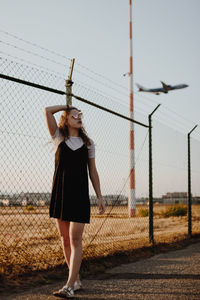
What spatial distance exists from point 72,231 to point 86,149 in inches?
30.0

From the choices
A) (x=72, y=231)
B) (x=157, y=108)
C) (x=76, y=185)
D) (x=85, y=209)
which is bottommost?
(x=72, y=231)

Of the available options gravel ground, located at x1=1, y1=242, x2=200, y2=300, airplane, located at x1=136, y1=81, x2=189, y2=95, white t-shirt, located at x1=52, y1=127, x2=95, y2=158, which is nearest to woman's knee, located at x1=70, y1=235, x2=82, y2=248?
gravel ground, located at x1=1, y1=242, x2=200, y2=300

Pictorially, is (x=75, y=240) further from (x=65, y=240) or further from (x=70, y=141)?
(x=70, y=141)

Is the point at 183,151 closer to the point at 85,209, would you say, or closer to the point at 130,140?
the point at 130,140

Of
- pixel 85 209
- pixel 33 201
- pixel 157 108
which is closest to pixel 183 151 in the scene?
pixel 157 108

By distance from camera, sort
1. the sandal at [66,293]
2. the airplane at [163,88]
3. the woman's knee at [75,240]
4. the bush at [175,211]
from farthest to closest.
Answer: the airplane at [163,88] → the bush at [175,211] → the woman's knee at [75,240] → the sandal at [66,293]

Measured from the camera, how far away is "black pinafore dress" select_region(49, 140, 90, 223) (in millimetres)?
3109

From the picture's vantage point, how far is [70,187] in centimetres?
314

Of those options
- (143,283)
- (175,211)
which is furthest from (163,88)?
(143,283)

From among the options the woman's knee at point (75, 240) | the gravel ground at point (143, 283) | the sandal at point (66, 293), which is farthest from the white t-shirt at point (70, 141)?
the gravel ground at point (143, 283)

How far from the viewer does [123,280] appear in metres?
3.82

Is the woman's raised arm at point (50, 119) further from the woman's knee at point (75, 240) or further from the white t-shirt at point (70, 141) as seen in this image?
the woman's knee at point (75, 240)

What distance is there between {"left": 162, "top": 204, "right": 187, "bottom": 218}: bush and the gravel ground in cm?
1310

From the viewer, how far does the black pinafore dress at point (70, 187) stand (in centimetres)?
311
